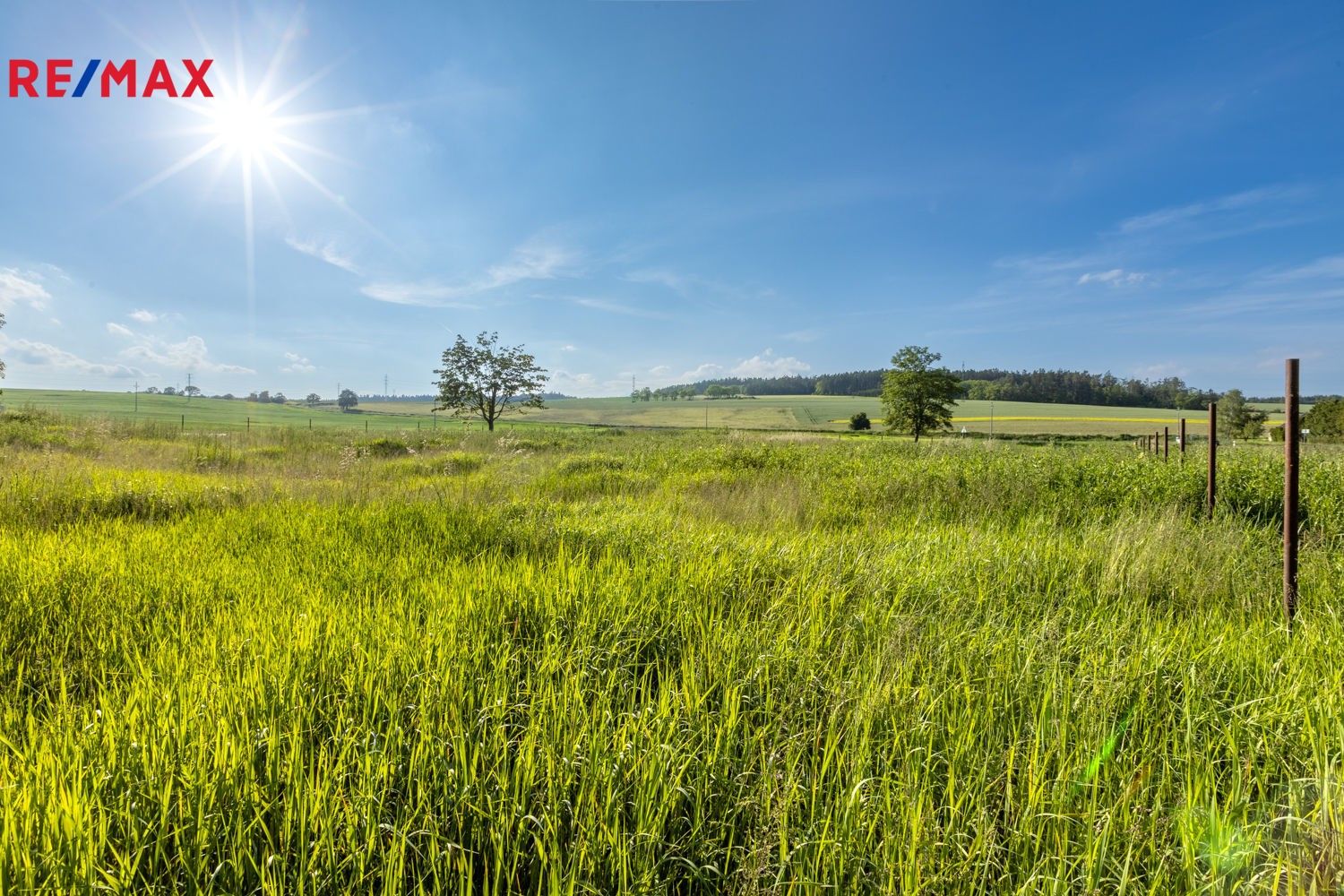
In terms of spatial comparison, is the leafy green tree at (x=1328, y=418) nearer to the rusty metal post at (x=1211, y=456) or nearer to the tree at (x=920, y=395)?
the tree at (x=920, y=395)

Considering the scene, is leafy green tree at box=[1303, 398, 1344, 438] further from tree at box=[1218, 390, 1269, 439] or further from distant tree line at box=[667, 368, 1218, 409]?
distant tree line at box=[667, 368, 1218, 409]

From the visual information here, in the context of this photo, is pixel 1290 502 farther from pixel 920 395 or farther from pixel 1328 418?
pixel 1328 418

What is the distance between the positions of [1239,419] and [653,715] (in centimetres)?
9681

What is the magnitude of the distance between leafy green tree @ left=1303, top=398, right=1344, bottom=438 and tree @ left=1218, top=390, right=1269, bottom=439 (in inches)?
168

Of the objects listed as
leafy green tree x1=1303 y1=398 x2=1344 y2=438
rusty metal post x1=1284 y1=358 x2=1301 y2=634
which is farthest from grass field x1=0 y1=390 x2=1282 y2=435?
rusty metal post x1=1284 y1=358 x2=1301 y2=634

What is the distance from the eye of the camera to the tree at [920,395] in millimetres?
50906

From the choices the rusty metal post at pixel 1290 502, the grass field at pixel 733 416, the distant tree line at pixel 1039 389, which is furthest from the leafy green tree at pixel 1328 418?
the rusty metal post at pixel 1290 502

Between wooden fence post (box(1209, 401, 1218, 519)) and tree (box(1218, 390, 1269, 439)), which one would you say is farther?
tree (box(1218, 390, 1269, 439))

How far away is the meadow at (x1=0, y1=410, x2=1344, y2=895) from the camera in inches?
63.1

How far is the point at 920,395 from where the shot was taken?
50.8 m

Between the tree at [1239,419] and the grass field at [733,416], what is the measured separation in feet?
7.91

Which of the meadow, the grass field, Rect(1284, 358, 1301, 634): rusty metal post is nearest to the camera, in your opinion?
the meadow

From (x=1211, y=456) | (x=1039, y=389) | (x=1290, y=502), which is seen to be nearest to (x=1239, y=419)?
(x=1039, y=389)

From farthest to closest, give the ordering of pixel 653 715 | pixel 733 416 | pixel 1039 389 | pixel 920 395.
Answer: pixel 1039 389
pixel 733 416
pixel 920 395
pixel 653 715
